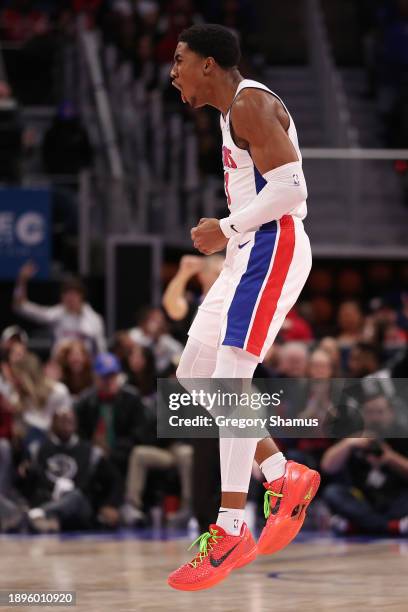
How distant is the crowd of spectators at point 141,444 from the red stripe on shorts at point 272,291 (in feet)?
9.83

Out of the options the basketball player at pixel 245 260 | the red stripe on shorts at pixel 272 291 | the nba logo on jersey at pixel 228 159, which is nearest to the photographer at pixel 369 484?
the basketball player at pixel 245 260

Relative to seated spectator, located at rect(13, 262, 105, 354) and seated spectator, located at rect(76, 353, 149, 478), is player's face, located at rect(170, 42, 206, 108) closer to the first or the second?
seated spectator, located at rect(76, 353, 149, 478)

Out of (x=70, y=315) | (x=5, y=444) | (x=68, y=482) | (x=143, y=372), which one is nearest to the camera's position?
(x=68, y=482)

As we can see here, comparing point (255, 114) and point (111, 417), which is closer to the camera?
point (255, 114)

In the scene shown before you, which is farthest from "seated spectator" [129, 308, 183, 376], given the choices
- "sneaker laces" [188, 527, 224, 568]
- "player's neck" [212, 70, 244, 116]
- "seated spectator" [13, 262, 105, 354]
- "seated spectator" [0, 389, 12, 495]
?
"player's neck" [212, 70, 244, 116]

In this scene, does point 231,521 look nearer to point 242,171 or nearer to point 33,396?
point 242,171

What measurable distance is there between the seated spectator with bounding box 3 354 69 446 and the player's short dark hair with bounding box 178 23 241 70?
5410 mm

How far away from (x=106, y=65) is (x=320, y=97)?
268 centimetres

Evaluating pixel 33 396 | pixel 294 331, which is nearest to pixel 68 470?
pixel 33 396

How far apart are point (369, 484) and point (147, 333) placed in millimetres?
3182

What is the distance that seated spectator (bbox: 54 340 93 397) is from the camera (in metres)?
11.4

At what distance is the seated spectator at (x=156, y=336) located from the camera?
12.4 metres

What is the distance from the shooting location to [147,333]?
12.5 metres

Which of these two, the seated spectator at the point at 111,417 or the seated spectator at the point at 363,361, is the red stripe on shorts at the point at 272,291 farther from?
the seated spectator at the point at 111,417
